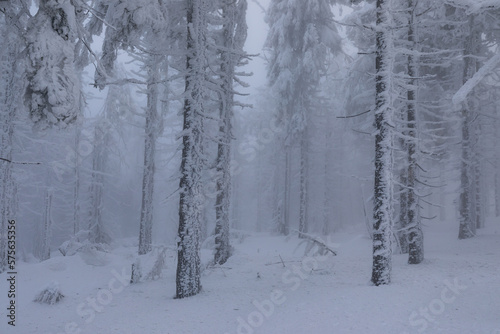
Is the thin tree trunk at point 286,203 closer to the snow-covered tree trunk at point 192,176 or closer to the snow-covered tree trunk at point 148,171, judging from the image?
the snow-covered tree trunk at point 148,171

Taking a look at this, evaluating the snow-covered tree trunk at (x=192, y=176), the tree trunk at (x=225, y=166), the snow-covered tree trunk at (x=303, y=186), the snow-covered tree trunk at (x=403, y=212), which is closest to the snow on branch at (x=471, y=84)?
the snow-covered tree trunk at (x=403, y=212)

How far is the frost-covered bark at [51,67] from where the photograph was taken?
15.2ft

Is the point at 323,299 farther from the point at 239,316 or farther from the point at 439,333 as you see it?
the point at 439,333

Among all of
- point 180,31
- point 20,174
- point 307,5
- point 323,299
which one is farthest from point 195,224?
point 307,5

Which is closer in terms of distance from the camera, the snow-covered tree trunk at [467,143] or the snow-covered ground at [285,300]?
the snow-covered ground at [285,300]

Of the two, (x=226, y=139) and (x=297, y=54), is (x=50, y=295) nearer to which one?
(x=226, y=139)

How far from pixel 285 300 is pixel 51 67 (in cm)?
645

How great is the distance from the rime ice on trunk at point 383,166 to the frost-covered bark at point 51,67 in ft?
21.5

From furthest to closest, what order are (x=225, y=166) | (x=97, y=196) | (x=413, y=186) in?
1. (x=97, y=196)
2. (x=225, y=166)
3. (x=413, y=186)

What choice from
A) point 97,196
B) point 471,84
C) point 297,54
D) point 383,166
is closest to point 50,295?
point 383,166

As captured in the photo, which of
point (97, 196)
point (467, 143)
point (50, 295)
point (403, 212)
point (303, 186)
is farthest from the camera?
point (97, 196)

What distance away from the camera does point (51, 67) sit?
4.71 metres

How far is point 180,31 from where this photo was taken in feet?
30.9

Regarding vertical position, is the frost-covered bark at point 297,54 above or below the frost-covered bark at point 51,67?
above
